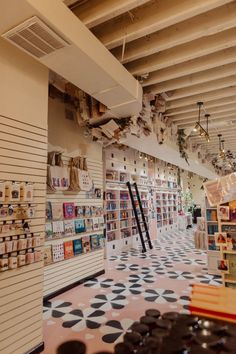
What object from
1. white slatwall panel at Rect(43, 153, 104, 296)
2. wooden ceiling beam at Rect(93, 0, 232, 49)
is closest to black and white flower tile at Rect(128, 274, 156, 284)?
white slatwall panel at Rect(43, 153, 104, 296)

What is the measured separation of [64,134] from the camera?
15.1 feet

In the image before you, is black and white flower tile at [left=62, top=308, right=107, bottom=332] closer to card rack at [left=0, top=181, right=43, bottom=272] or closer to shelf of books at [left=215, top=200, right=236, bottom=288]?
card rack at [left=0, top=181, right=43, bottom=272]

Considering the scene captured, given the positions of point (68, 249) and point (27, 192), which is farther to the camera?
point (68, 249)

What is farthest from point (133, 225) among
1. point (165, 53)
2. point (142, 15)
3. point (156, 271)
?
point (142, 15)

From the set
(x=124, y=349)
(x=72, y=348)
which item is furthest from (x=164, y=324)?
(x=72, y=348)

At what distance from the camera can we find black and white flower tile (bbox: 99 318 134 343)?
2.83 metres

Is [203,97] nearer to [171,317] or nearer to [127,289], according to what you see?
[127,289]

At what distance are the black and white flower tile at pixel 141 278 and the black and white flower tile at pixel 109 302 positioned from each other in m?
0.83

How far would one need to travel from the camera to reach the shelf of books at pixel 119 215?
7.43 m

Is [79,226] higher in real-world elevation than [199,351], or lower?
higher

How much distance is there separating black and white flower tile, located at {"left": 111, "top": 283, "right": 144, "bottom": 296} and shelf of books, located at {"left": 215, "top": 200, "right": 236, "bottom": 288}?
152cm

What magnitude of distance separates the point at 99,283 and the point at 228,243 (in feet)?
8.38

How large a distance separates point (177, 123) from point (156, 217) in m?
4.93

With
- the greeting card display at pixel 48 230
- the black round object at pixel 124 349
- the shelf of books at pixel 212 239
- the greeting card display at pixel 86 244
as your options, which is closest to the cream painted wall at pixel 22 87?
the greeting card display at pixel 48 230
